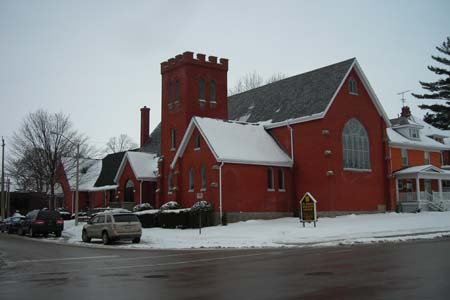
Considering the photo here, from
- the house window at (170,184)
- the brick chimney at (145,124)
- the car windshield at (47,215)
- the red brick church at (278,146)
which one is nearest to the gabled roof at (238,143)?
the red brick church at (278,146)

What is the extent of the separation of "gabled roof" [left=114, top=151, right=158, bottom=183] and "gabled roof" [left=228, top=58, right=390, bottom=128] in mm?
8900

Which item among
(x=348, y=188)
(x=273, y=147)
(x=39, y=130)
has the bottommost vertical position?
(x=348, y=188)

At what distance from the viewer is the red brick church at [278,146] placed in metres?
37.5

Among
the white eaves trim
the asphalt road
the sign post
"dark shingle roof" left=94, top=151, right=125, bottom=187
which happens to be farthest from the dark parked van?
the white eaves trim

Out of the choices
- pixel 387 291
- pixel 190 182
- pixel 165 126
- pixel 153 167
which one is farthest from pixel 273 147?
pixel 387 291

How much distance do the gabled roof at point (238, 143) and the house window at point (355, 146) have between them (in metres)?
4.58

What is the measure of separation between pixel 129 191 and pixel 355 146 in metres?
Result: 21.6

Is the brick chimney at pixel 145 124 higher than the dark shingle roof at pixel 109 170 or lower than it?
higher

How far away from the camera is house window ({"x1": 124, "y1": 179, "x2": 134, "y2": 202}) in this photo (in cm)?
4884

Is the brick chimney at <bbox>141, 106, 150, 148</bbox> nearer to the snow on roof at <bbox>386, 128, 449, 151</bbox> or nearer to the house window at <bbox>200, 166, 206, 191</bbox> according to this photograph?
the house window at <bbox>200, 166, 206, 191</bbox>

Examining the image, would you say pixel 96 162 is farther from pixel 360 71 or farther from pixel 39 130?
pixel 360 71

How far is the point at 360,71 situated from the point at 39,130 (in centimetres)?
3186

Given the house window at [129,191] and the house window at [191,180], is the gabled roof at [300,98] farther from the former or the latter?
the house window at [129,191]

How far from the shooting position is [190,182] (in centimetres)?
3975
